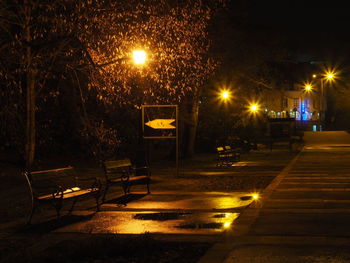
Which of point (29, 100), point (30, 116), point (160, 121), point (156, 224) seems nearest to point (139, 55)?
point (29, 100)

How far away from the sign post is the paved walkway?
448 centimetres

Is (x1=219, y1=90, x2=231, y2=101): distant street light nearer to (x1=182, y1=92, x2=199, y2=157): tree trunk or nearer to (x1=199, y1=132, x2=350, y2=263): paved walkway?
(x1=182, y1=92, x2=199, y2=157): tree trunk

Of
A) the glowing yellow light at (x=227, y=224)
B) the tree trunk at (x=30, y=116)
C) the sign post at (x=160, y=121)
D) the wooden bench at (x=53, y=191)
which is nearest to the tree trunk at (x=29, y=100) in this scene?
the tree trunk at (x=30, y=116)

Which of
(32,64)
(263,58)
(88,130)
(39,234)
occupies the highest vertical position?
(263,58)

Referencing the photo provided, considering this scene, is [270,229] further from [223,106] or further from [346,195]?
[223,106]

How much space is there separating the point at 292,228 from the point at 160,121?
9.96m

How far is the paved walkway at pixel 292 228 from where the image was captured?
7340 millimetres

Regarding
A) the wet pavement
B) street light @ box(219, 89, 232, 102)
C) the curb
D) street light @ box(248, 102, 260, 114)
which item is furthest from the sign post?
street light @ box(248, 102, 260, 114)

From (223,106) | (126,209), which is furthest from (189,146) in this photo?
(126,209)

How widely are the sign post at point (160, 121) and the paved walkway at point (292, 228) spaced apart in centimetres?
448

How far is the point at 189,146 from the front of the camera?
31.6 metres

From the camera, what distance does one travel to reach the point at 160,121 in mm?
18672

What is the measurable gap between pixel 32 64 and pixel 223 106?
74.6ft

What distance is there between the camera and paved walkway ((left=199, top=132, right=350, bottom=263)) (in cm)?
734
